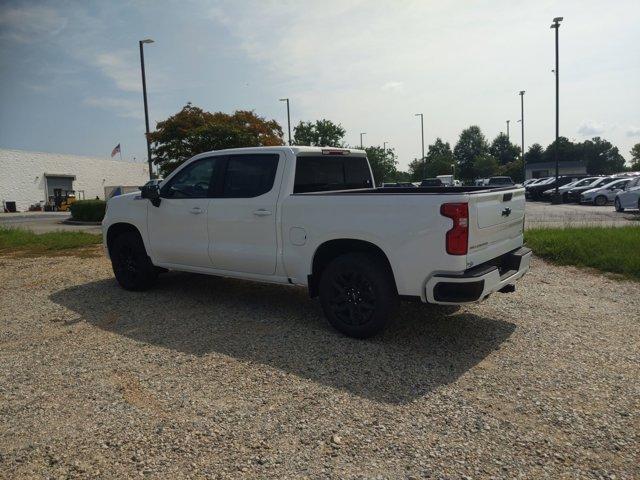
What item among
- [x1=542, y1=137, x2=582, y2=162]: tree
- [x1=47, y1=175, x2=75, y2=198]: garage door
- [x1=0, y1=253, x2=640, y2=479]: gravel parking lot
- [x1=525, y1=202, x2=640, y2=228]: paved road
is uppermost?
[x1=542, y1=137, x2=582, y2=162]: tree

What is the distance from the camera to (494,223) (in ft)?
15.5

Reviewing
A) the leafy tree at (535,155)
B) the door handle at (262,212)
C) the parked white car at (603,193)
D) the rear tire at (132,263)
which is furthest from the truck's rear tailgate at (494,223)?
the leafy tree at (535,155)

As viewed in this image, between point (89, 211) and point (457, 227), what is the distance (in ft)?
76.6

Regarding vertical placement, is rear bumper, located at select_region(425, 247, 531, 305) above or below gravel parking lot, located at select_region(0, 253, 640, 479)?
above

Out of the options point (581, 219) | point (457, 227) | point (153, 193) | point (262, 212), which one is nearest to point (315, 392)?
point (457, 227)

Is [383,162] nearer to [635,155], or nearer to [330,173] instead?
[330,173]

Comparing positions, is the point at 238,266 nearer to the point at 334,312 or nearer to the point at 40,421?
the point at 334,312

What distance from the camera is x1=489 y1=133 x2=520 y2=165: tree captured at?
371ft

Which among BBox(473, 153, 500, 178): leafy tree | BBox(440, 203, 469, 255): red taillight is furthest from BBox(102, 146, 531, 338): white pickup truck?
BBox(473, 153, 500, 178): leafy tree

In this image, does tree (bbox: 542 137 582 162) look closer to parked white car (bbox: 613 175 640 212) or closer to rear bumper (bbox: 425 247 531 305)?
parked white car (bbox: 613 175 640 212)

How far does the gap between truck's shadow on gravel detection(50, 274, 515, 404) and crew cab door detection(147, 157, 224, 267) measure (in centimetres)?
66

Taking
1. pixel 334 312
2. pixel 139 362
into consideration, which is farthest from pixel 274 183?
pixel 139 362

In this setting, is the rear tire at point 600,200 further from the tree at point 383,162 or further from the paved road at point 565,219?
the tree at point 383,162

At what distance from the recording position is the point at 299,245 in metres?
5.26
